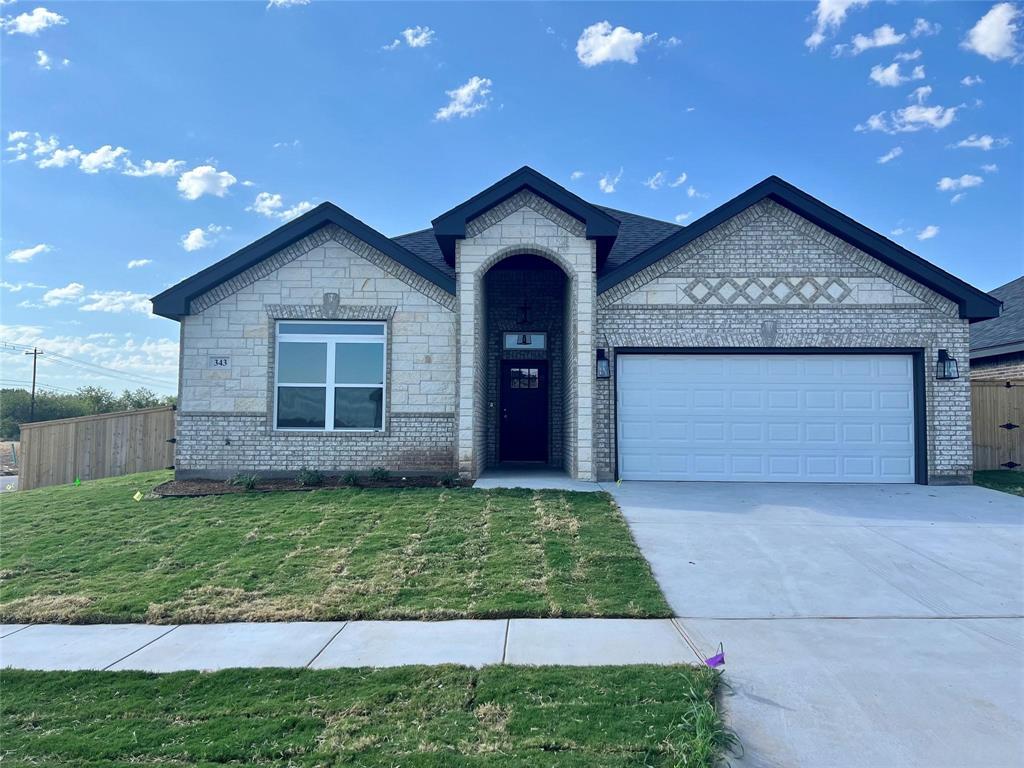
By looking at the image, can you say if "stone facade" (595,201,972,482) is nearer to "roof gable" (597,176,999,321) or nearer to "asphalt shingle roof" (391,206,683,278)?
"roof gable" (597,176,999,321)

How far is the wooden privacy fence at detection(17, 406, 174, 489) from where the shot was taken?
13352mm

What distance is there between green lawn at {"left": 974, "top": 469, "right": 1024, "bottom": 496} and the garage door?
4.61 ft

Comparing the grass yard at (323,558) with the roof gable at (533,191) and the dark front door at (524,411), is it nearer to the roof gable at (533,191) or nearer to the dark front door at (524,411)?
the dark front door at (524,411)

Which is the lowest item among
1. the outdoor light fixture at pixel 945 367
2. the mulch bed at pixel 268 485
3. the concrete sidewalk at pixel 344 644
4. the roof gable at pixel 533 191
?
the concrete sidewalk at pixel 344 644

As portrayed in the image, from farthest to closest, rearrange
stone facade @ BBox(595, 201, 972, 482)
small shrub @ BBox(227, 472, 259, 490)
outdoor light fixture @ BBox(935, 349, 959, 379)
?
stone facade @ BBox(595, 201, 972, 482)
outdoor light fixture @ BBox(935, 349, 959, 379)
small shrub @ BBox(227, 472, 259, 490)

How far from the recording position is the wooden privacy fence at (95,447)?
1335 centimetres

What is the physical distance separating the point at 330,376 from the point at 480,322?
117 inches

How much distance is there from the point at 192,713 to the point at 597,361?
8.73 metres

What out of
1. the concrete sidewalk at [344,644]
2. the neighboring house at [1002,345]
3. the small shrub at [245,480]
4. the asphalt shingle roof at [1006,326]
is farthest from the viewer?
the asphalt shingle roof at [1006,326]

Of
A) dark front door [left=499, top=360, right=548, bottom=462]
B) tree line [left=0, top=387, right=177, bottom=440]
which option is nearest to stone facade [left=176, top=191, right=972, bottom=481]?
dark front door [left=499, top=360, right=548, bottom=462]

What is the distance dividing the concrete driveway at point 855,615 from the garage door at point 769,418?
139cm

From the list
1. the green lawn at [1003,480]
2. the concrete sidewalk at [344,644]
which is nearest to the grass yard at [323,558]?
the concrete sidewalk at [344,644]

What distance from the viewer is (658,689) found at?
381cm

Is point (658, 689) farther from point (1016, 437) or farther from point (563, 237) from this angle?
point (1016, 437)
